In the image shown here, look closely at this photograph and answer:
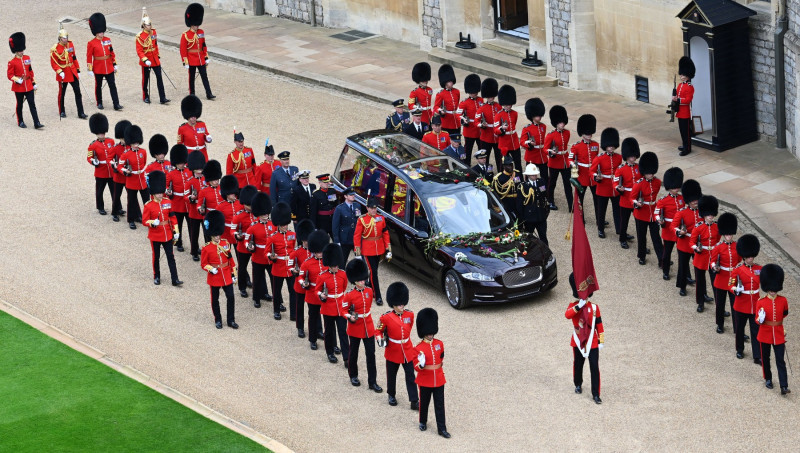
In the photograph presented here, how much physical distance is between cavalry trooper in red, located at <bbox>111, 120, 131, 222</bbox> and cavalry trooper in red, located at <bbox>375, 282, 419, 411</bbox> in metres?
6.80

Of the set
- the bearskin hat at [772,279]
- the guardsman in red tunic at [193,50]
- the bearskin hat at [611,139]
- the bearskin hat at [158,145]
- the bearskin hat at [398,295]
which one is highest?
the guardsman in red tunic at [193,50]

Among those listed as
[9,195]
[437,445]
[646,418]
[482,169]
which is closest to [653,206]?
[482,169]

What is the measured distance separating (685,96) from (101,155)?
28.8 feet

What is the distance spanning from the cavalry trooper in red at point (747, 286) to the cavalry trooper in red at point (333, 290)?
4285 mm

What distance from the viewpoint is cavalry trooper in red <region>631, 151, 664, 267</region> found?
17547 mm

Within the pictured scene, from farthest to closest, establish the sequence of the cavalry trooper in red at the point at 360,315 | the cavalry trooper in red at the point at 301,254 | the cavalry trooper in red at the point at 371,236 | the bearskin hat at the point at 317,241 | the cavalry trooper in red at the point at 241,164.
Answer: the cavalry trooper in red at the point at 241,164 < the cavalry trooper in red at the point at 371,236 < the cavalry trooper in red at the point at 301,254 < the bearskin hat at the point at 317,241 < the cavalry trooper in red at the point at 360,315

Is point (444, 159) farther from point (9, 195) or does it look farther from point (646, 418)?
point (9, 195)

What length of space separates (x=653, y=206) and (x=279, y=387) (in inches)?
225

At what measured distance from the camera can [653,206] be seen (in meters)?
17.6

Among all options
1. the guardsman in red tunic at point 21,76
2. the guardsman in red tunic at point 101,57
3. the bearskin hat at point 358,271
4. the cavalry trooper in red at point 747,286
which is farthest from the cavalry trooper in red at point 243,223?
the guardsman in red tunic at point 101,57

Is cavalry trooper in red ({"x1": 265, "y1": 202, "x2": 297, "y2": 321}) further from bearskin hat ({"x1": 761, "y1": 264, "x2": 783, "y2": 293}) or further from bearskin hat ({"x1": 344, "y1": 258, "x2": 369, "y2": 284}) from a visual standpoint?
bearskin hat ({"x1": 761, "y1": 264, "x2": 783, "y2": 293})

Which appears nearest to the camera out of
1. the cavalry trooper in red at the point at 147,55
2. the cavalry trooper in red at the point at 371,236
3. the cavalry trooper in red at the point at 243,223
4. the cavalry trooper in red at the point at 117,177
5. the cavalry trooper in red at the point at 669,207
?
the cavalry trooper in red at the point at 371,236

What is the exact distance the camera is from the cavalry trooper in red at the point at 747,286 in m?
14.7

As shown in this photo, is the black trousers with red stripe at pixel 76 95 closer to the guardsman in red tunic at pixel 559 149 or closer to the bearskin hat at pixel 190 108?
the bearskin hat at pixel 190 108
